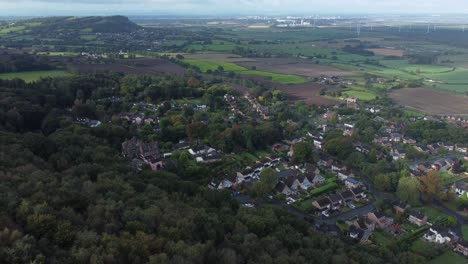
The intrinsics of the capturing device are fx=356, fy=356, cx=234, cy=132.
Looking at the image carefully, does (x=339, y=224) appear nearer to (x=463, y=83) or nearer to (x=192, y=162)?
(x=192, y=162)

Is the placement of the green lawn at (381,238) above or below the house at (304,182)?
below

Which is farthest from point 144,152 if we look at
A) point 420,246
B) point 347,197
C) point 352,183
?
point 420,246

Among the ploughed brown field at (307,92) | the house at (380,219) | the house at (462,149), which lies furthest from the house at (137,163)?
the ploughed brown field at (307,92)

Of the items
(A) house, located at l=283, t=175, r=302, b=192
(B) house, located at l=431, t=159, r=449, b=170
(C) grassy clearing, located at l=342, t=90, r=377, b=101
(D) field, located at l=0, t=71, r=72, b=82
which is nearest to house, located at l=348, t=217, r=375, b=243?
(A) house, located at l=283, t=175, r=302, b=192

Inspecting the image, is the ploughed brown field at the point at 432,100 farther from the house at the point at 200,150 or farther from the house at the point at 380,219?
the house at the point at 200,150

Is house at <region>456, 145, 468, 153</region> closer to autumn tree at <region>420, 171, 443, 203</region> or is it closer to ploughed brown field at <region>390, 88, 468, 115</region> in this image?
autumn tree at <region>420, 171, 443, 203</region>

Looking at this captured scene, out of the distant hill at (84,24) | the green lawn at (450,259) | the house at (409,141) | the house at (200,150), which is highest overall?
the distant hill at (84,24)
